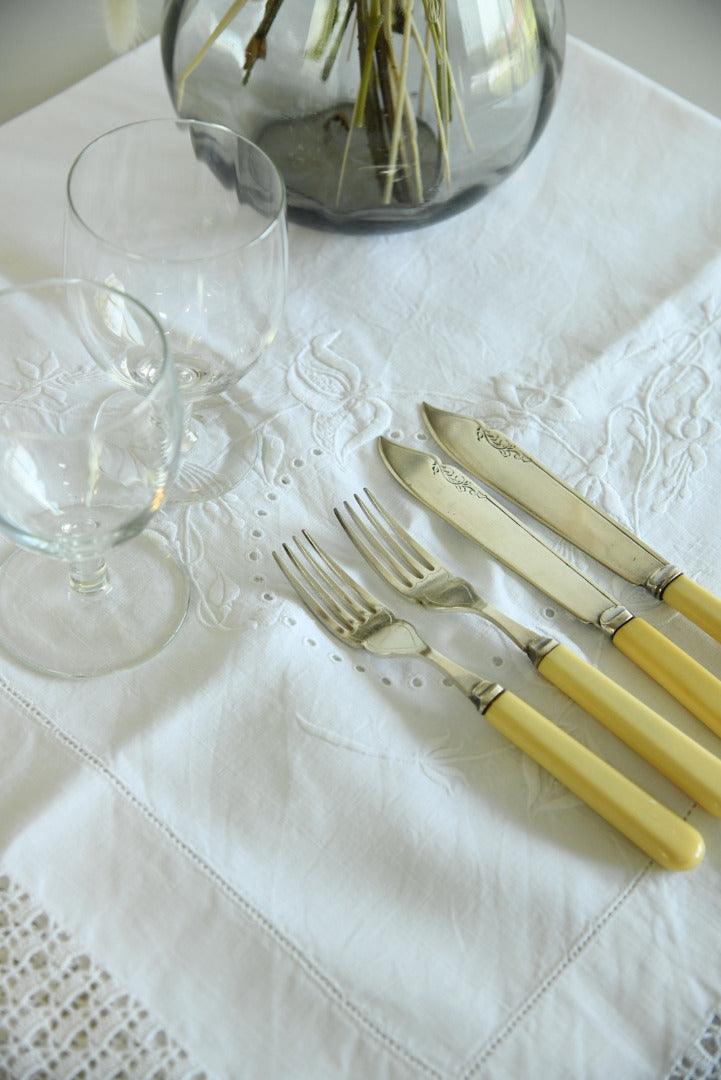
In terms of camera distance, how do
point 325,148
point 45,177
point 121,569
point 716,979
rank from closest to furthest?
point 716,979 < point 121,569 < point 325,148 < point 45,177

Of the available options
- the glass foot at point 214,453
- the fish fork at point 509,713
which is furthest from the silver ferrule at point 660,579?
the glass foot at point 214,453

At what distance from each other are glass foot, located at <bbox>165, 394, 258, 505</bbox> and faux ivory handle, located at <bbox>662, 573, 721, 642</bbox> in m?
0.28

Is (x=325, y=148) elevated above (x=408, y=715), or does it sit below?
above

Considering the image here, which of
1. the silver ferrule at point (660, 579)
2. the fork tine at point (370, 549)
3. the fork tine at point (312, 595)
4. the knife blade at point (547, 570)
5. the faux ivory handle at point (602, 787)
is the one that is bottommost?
the fork tine at point (312, 595)

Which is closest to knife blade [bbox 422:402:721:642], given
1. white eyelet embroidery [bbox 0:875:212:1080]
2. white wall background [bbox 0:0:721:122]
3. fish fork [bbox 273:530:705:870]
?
fish fork [bbox 273:530:705:870]

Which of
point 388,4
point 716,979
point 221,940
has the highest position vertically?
point 388,4

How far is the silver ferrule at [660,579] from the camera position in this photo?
1.99 feet

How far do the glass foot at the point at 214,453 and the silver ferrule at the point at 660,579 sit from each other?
261 mm

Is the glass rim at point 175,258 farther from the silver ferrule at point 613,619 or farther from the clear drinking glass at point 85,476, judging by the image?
the silver ferrule at point 613,619

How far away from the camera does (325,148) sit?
725 millimetres

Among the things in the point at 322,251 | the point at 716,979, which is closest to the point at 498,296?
the point at 322,251

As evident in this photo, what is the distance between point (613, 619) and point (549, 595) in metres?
0.04

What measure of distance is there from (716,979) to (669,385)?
41 centimetres

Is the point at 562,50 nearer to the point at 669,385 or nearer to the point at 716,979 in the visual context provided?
the point at 669,385
